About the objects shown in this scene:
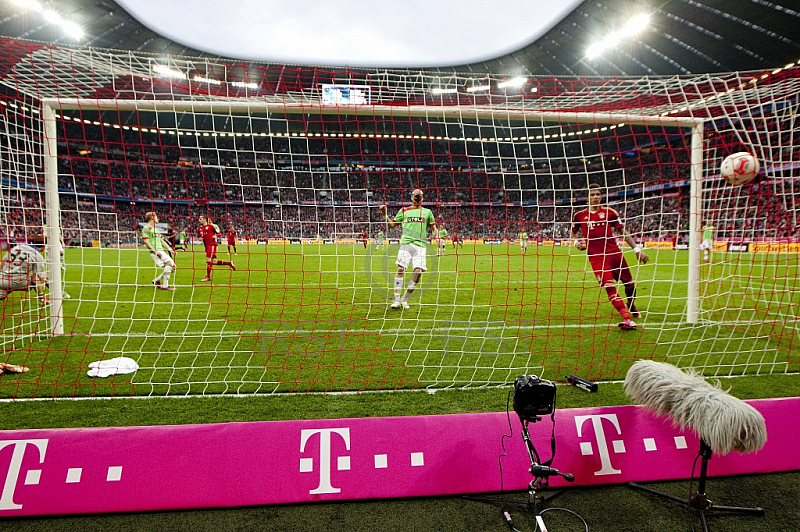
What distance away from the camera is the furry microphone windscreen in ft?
6.18

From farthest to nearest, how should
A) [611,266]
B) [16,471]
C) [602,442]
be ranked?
1. [611,266]
2. [602,442]
3. [16,471]

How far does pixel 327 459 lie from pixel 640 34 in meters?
28.8

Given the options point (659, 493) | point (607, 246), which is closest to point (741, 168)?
point (607, 246)

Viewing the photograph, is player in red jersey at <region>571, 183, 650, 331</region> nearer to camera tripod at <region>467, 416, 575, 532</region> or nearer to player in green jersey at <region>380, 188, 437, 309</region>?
player in green jersey at <region>380, 188, 437, 309</region>

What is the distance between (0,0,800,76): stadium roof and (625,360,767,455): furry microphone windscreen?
78.8ft

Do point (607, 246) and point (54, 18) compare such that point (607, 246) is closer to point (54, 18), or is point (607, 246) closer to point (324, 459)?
point (324, 459)

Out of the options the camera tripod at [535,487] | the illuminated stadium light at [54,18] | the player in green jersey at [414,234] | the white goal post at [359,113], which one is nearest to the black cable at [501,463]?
the camera tripod at [535,487]

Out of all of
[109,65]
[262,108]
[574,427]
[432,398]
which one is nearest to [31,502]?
[432,398]

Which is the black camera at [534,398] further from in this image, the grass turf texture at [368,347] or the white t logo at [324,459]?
the grass turf texture at [368,347]

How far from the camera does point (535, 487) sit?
1.99 meters

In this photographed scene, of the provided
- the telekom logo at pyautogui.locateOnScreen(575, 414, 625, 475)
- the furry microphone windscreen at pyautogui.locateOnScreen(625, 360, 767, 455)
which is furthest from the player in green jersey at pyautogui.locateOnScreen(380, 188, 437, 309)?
the furry microphone windscreen at pyautogui.locateOnScreen(625, 360, 767, 455)

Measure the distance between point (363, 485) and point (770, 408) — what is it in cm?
233

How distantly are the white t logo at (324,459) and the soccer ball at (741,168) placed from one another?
4.28m

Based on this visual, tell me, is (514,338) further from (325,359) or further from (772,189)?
(772,189)
